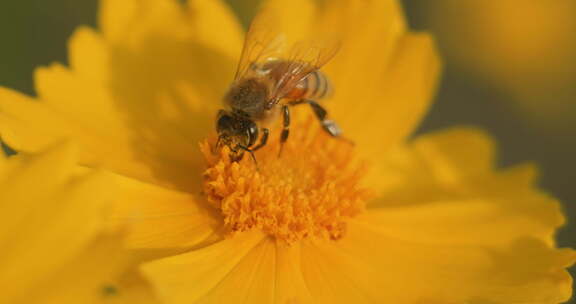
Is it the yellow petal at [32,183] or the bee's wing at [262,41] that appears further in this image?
the bee's wing at [262,41]

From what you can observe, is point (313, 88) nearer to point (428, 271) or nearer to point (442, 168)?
point (428, 271)

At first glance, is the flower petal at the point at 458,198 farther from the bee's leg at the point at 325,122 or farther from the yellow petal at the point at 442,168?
the bee's leg at the point at 325,122

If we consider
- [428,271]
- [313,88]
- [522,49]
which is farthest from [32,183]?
[522,49]

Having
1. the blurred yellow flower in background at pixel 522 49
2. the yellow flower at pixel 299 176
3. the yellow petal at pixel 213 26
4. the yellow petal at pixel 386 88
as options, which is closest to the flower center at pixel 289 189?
the yellow flower at pixel 299 176

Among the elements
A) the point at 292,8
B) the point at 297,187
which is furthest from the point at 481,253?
the point at 292,8

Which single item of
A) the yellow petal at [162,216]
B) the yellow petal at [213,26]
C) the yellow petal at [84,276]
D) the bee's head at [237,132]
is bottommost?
the yellow petal at [84,276]

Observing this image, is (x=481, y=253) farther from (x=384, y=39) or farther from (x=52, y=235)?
(x=52, y=235)

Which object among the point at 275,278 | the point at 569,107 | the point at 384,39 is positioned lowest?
the point at 275,278
